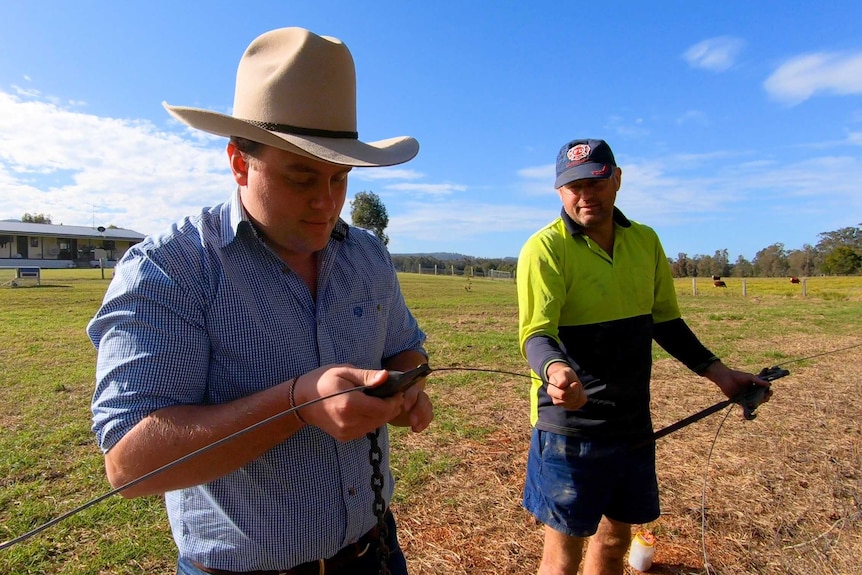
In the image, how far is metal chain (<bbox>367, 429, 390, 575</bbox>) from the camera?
1.58 m

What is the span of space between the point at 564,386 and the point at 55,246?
67.8 meters

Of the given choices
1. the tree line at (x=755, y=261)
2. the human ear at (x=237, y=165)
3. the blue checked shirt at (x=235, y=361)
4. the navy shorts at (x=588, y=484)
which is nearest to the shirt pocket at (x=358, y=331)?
the blue checked shirt at (x=235, y=361)

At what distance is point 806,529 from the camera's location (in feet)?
12.1

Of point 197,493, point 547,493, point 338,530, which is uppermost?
point 197,493

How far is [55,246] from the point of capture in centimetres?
5612

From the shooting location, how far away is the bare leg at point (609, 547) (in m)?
2.70

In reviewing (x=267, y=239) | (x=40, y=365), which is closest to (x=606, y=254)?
(x=267, y=239)

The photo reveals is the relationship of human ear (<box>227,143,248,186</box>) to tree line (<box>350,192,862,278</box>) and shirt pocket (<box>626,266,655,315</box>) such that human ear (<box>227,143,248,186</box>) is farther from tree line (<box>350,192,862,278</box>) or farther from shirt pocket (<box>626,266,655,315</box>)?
tree line (<box>350,192,862,278</box>)

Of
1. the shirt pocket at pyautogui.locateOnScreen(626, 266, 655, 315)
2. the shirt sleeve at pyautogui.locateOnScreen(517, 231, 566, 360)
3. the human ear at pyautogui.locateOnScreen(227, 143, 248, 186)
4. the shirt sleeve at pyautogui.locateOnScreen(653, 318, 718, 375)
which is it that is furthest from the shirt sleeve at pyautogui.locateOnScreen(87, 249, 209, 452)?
the shirt sleeve at pyautogui.locateOnScreen(653, 318, 718, 375)

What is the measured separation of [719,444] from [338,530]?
5.02 m

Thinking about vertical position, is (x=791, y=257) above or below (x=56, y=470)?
above

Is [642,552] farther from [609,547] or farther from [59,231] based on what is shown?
[59,231]

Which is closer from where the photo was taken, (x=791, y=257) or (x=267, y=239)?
(x=267, y=239)

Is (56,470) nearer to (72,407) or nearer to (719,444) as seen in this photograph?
(72,407)
